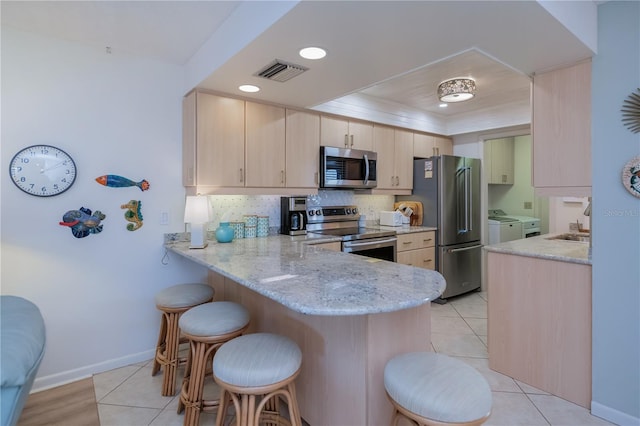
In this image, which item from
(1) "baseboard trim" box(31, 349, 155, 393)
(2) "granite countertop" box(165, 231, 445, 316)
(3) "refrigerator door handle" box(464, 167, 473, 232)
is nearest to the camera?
(2) "granite countertop" box(165, 231, 445, 316)

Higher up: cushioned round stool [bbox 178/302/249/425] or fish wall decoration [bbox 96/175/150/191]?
fish wall decoration [bbox 96/175/150/191]

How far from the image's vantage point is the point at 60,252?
2.41m

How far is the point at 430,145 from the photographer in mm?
4688

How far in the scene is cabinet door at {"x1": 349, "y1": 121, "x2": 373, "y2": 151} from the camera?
3809 mm

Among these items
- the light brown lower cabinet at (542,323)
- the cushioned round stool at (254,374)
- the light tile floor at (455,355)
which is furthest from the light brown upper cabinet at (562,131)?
the cushioned round stool at (254,374)

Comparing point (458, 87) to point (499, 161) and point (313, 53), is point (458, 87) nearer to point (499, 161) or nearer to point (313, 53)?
point (313, 53)

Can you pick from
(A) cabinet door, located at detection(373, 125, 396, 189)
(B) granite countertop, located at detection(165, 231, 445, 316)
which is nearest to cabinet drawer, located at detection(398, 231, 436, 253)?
(A) cabinet door, located at detection(373, 125, 396, 189)

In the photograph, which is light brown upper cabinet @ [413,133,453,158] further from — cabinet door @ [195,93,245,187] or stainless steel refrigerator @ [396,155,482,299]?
cabinet door @ [195,93,245,187]

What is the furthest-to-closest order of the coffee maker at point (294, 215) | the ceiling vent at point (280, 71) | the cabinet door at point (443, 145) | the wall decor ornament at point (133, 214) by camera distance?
the cabinet door at point (443, 145), the coffee maker at point (294, 215), the wall decor ornament at point (133, 214), the ceiling vent at point (280, 71)

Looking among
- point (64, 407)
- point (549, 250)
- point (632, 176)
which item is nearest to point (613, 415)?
point (549, 250)

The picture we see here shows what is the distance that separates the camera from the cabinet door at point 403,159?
169 inches

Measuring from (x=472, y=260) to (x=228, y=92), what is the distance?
3.70 meters

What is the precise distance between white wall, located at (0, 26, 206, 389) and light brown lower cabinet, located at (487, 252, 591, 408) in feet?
8.49

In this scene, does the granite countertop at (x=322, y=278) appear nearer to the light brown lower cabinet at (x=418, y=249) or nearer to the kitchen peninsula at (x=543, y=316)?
the kitchen peninsula at (x=543, y=316)
